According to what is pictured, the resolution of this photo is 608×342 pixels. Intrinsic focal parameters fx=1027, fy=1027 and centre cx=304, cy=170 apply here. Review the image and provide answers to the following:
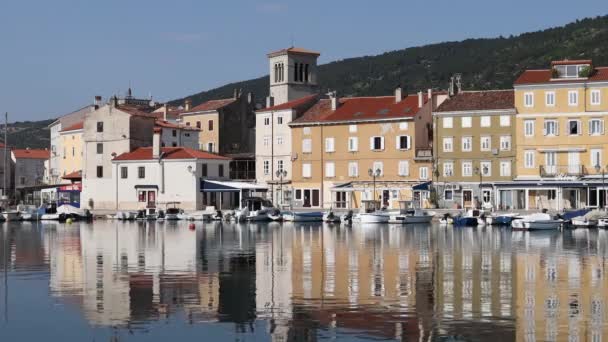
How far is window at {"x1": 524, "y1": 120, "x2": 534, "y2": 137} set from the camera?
8356 centimetres

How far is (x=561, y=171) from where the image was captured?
8188 centimetres

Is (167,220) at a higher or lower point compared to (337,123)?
lower

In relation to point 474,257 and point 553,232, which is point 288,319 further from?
point 553,232

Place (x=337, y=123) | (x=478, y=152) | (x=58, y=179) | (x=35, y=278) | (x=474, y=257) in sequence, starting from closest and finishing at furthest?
(x=35, y=278)
(x=474, y=257)
(x=478, y=152)
(x=337, y=123)
(x=58, y=179)

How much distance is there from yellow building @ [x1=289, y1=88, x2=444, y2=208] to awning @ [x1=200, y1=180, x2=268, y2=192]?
4.17 metres

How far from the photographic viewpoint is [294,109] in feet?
319

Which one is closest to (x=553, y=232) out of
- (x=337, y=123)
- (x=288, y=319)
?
(x=337, y=123)

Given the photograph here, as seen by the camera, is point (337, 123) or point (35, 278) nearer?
point (35, 278)

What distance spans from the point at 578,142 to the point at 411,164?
14.6 metres

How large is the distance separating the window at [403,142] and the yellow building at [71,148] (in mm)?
43276

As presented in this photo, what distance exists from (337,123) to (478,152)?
13811 mm

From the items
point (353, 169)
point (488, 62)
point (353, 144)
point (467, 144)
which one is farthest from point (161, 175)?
point (488, 62)

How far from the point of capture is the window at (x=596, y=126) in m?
81.1

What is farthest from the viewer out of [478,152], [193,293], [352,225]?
[478,152]
